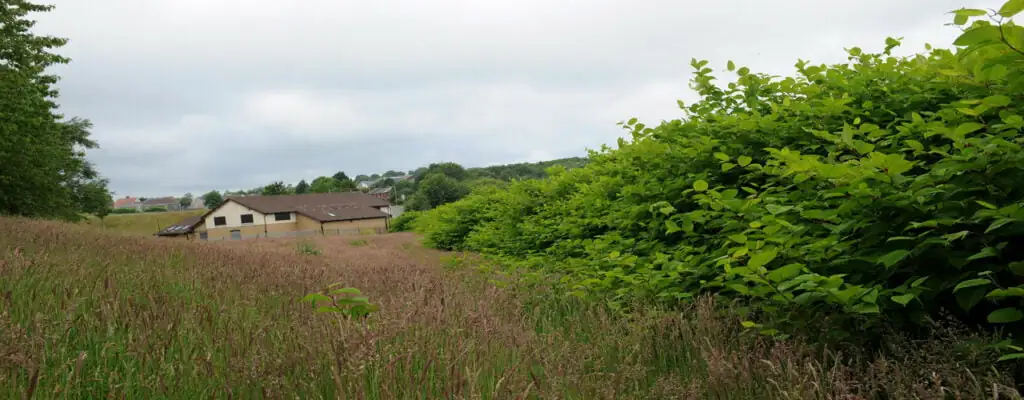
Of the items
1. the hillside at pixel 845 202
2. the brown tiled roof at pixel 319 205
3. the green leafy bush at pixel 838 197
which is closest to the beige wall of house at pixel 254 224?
the brown tiled roof at pixel 319 205

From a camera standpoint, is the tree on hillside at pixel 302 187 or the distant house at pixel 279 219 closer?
the distant house at pixel 279 219

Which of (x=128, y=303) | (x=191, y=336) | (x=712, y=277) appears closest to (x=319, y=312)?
(x=191, y=336)

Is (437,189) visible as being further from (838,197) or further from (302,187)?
(838,197)

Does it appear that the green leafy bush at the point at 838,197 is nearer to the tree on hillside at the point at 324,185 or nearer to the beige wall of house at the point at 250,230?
the beige wall of house at the point at 250,230

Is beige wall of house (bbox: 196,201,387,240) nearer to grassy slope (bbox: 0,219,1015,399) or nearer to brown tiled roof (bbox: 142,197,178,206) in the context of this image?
grassy slope (bbox: 0,219,1015,399)

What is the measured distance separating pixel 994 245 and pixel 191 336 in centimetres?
409

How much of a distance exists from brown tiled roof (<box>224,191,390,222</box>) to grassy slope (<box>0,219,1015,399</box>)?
6029cm

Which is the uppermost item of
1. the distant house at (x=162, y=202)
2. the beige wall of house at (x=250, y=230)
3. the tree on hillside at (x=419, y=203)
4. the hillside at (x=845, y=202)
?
the distant house at (x=162, y=202)

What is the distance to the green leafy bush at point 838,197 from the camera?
2.71 meters

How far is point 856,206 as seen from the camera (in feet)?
10.3

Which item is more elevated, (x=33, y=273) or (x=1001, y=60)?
(x=1001, y=60)

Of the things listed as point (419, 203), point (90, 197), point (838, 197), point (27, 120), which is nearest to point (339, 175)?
point (419, 203)

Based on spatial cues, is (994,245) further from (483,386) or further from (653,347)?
(483,386)

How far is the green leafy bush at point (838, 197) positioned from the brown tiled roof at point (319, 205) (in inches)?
2333
